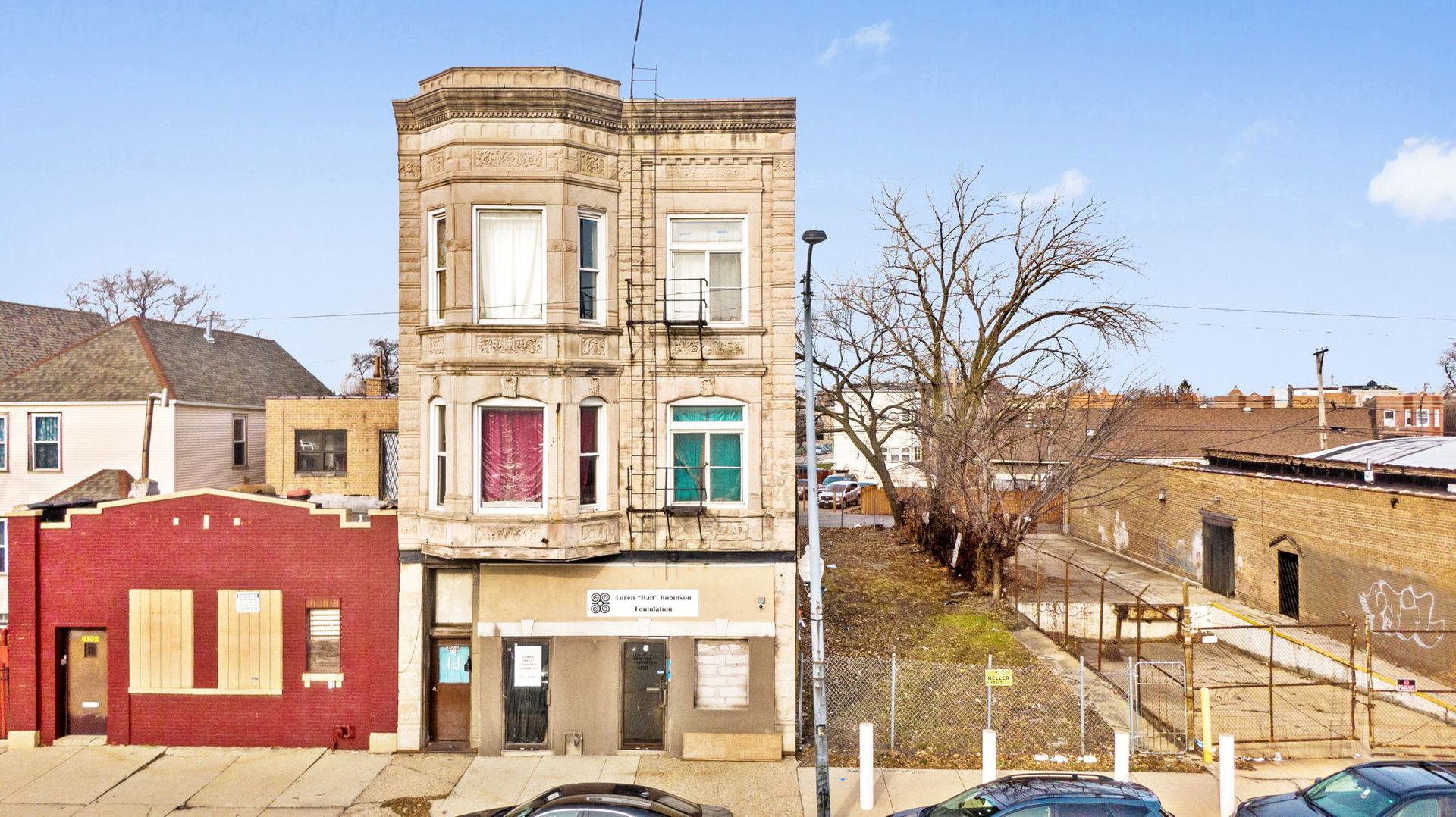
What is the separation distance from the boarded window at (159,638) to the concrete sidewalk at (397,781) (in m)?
1.19

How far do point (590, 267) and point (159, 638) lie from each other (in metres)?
9.88

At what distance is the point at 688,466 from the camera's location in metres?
14.5

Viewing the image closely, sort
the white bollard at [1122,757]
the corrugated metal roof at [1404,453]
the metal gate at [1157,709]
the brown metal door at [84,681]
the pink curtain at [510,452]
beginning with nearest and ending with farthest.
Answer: the white bollard at [1122,757] → the metal gate at [1157,709] → the pink curtain at [510,452] → the brown metal door at [84,681] → the corrugated metal roof at [1404,453]

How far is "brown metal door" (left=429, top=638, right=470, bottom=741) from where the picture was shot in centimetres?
1462

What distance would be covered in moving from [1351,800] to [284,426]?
24.5 metres

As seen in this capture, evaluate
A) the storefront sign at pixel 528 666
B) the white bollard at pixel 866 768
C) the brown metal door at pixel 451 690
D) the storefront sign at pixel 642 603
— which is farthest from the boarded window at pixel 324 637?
the white bollard at pixel 866 768

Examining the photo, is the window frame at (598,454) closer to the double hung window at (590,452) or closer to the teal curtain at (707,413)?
the double hung window at (590,452)

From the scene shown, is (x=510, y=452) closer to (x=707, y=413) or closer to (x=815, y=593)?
(x=707, y=413)

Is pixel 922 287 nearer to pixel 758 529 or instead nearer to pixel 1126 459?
pixel 1126 459

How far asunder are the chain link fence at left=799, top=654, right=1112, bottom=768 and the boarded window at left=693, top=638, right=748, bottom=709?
1.23 meters

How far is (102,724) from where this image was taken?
1498 cm

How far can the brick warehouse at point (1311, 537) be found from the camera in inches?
723

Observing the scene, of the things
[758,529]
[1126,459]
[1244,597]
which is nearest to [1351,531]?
[1244,597]

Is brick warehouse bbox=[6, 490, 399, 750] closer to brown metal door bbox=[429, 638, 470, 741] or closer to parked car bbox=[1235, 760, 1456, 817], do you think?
brown metal door bbox=[429, 638, 470, 741]
